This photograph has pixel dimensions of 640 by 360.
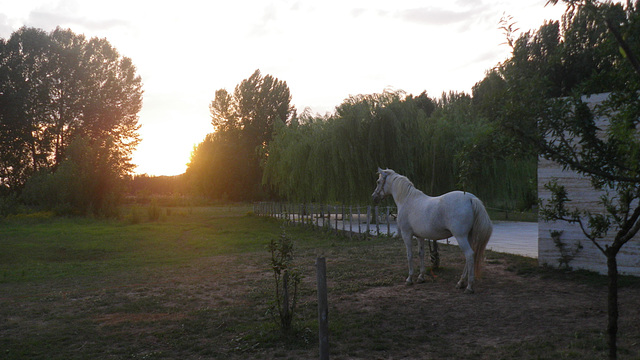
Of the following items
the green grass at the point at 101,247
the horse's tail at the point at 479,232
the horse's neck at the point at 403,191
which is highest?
the horse's neck at the point at 403,191

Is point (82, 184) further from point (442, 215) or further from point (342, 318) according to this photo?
point (342, 318)

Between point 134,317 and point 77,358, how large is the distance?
1.54 m

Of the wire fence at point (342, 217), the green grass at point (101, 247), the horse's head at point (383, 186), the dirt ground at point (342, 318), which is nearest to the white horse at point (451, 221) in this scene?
the horse's head at point (383, 186)

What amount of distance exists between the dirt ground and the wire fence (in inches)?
188

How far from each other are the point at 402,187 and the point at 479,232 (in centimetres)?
176

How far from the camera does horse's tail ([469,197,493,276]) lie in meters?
6.62

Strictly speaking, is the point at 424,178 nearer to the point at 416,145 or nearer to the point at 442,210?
the point at 416,145

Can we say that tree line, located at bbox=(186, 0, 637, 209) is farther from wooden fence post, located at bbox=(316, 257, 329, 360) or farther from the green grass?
the green grass

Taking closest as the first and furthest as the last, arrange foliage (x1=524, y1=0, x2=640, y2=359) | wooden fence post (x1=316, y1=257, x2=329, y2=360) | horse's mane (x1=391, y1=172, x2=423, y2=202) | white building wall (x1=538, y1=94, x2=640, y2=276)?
foliage (x1=524, y1=0, x2=640, y2=359), wooden fence post (x1=316, y1=257, x2=329, y2=360), white building wall (x1=538, y1=94, x2=640, y2=276), horse's mane (x1=391, y1=172, x2=423, y2=202)

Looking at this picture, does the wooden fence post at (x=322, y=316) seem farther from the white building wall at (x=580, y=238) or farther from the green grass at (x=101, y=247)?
the green grass at (x=101, y=247)

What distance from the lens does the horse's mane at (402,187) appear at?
7.87 meters

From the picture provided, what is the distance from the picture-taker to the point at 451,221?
677cm

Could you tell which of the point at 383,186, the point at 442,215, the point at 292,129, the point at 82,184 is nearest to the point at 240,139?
the point at 82,184

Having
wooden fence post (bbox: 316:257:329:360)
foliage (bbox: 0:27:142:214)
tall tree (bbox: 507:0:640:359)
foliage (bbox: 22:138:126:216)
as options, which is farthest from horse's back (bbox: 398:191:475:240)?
foliage (bbox: 0:27:142:214)
